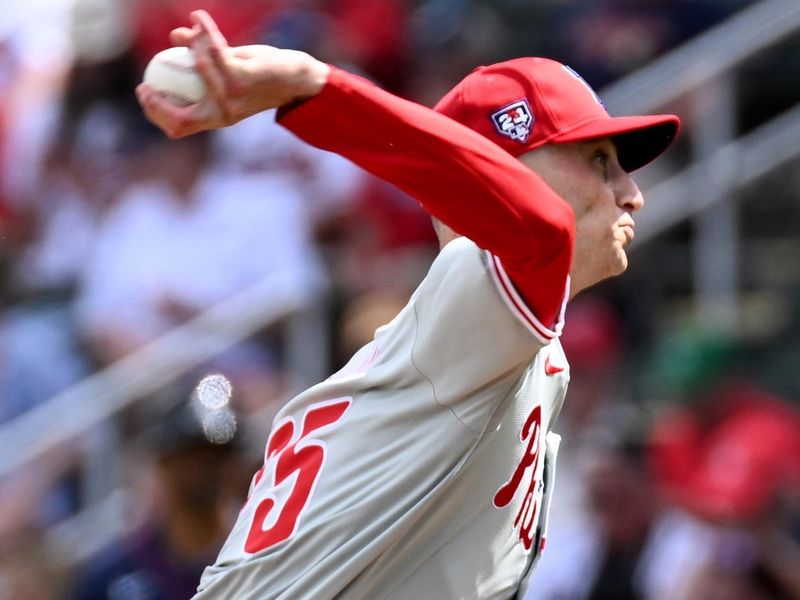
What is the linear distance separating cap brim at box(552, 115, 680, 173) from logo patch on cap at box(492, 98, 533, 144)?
0.05m

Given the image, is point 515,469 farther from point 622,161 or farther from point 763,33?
point 763,33

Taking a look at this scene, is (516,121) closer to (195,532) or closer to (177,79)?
(177,79)

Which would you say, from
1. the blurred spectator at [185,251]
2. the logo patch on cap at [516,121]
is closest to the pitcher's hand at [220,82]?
the logo patch on cap at [516,121]

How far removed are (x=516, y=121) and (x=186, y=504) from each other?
1.98 m

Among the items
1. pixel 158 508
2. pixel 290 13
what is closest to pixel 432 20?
pixel 290 13

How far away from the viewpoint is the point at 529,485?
2.30 meters

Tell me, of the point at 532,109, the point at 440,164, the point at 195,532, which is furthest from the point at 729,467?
the point at 440,164

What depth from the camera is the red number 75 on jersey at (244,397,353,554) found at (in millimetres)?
2209

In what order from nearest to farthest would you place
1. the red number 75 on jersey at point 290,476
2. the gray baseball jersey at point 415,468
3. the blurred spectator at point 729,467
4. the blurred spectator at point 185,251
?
the gray baseball jersey at point 415,468
the red number 75 on jersey at point 290,476
the blurred spectator at point 729,467
the blurred spectator at point 185,251

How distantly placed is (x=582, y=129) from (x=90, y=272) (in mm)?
3282

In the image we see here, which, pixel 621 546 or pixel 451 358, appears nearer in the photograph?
pixel 451 358

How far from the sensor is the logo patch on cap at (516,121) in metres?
2.26

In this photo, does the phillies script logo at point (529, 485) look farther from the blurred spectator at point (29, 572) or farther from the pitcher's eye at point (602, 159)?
the blurred spectator at point (29, 572)

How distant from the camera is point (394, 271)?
4875 millimetres
